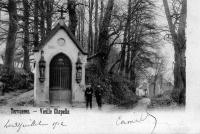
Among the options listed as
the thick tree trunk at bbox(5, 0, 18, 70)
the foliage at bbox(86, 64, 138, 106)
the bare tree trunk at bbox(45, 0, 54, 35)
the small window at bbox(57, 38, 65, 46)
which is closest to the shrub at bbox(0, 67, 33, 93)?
the thick tree trunk at bbox(5, 0, 18, 70)

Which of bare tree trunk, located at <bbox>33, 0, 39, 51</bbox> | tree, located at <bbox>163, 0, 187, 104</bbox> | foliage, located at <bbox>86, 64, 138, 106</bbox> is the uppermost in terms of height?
bare tree trunk, located at <bbox>33, 0, 39, 51</bbox>

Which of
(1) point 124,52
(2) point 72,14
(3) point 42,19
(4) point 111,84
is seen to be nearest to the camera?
(2) point 72,14

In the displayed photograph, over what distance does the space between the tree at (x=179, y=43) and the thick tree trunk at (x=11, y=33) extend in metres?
5.52

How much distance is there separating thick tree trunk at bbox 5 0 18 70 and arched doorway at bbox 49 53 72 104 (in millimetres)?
2850

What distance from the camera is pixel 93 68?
14.9m

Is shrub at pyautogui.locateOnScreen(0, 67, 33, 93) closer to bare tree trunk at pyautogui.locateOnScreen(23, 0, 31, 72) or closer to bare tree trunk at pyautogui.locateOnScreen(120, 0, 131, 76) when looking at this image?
bare tree trunk at pyautogui.locateOnScreen(23, 0, 31, 72)

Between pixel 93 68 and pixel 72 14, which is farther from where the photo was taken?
pixel 93 68

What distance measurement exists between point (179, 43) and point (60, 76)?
11.8ft

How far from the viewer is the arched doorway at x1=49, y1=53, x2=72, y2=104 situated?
1062cm
